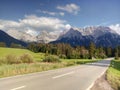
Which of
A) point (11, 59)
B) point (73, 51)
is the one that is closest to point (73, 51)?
point (73, 51)

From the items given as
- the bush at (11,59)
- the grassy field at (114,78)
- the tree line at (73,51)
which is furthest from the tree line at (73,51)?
the grassy field at (114,78)

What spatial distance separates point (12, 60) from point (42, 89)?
3176 centimetres

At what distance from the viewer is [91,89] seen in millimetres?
13508

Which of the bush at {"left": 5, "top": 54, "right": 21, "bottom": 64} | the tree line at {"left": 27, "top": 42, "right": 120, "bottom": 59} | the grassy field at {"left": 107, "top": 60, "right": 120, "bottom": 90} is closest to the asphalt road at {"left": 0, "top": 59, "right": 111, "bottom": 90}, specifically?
the grassy field at {"left": 107, "top": 60, "right": 120, "bottom": 90}

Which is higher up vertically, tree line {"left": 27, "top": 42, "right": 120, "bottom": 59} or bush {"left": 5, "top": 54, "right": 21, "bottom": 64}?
tree line {"left": 27, "top": 42, "right": 120, "bottom": 59}

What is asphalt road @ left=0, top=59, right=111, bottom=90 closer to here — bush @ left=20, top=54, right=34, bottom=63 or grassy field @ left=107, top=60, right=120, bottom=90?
grassy field @ left=107, top=60, right=120, bottom=90

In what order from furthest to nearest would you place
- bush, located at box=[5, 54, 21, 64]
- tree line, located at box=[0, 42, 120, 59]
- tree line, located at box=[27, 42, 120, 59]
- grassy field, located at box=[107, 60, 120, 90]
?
1. tree line, located at box=[27, 42, 120, 59]
2. tree line, located at box=[0, 42, 120, 59]
3. bush, located at box=[5, 54, 21, 64]
4. grassy field, located at box=[107, 60, 120, 90]

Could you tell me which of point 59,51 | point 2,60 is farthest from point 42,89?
point 59,51

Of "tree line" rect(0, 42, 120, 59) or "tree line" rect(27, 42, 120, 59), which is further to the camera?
"tree line" rect(27, 42, 120, 59)

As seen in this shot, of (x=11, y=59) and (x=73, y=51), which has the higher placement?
(x=73, y=51)

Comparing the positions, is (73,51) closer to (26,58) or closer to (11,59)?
(26,58)

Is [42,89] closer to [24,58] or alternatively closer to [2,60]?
[2,60]

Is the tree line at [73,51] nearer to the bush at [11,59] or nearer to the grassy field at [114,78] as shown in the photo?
the bush at [11,59]

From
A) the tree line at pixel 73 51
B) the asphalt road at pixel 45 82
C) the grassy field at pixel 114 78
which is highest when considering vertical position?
the tree line at pixel 73 51
